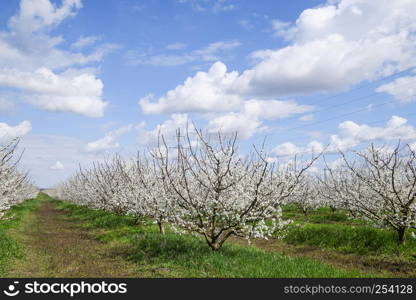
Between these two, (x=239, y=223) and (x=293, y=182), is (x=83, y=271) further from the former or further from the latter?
(x=293, y=182)

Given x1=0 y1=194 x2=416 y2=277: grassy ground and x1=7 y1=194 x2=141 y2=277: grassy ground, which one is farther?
x1=7 y1=194 x2=141 y2=277: grassy ground

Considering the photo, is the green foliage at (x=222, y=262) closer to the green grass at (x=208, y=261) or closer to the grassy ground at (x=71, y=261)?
the green grass at (x=208, y=261)

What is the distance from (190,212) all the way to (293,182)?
12.8 ft

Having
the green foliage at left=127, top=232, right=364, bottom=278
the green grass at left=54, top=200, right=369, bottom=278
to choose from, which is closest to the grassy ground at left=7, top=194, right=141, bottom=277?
the green grass at left=54, top=200, right=369, bottom=278

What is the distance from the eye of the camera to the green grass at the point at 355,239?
1588cm

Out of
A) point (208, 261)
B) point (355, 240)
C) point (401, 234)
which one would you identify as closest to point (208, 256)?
point (208, 261)

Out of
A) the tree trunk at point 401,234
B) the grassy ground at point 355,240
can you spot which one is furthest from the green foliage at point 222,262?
the tree trunk at point 401,234

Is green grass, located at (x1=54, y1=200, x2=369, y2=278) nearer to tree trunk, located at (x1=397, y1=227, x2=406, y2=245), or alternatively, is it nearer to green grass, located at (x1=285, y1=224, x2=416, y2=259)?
green grass, located at (x1=285, y1=224, x2=416, y2=259)

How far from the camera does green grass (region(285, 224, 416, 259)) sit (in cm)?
1588

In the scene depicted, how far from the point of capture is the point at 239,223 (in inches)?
517

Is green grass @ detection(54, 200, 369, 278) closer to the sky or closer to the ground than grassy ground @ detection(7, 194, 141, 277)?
closer to the sky

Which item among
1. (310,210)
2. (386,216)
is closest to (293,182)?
(386,216)

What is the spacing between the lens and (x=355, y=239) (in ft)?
59.5

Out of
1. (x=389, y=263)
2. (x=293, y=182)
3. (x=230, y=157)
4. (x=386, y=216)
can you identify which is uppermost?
(x=230, y=157)
